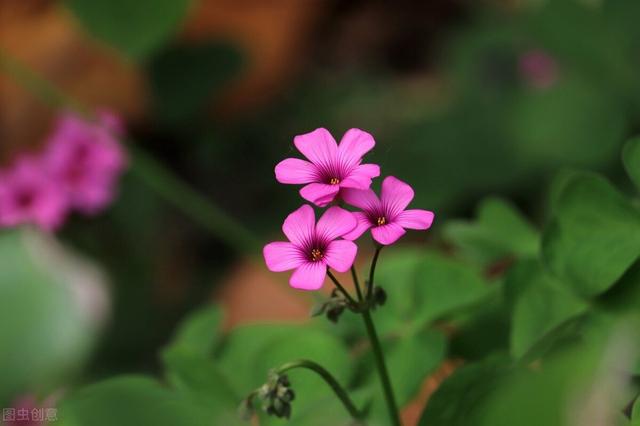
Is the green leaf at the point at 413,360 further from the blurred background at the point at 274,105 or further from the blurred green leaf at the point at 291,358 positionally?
the blurred background at the point at 274,105

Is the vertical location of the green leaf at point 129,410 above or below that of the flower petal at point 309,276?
below

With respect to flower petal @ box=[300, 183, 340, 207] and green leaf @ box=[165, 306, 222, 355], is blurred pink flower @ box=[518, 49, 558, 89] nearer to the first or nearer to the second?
green leaf @ box=[165, 306, 222, 355]

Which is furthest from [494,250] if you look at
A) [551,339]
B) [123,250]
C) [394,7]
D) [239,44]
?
[394,7]

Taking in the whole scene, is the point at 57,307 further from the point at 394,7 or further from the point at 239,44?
the point at 394,7

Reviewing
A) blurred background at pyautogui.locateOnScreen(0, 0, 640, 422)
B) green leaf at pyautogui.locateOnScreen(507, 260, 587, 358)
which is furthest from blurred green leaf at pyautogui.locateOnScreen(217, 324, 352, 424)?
blurred background at pyautogui.locateOnScreen(0, 0, 640, 422)

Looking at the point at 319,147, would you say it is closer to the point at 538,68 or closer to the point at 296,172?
the point at 296,172

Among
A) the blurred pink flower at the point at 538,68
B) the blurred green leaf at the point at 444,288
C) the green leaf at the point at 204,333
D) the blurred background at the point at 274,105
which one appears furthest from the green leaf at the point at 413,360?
the blurred pink flower at the point at 538,68

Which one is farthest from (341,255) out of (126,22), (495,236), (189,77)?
(189,77)
